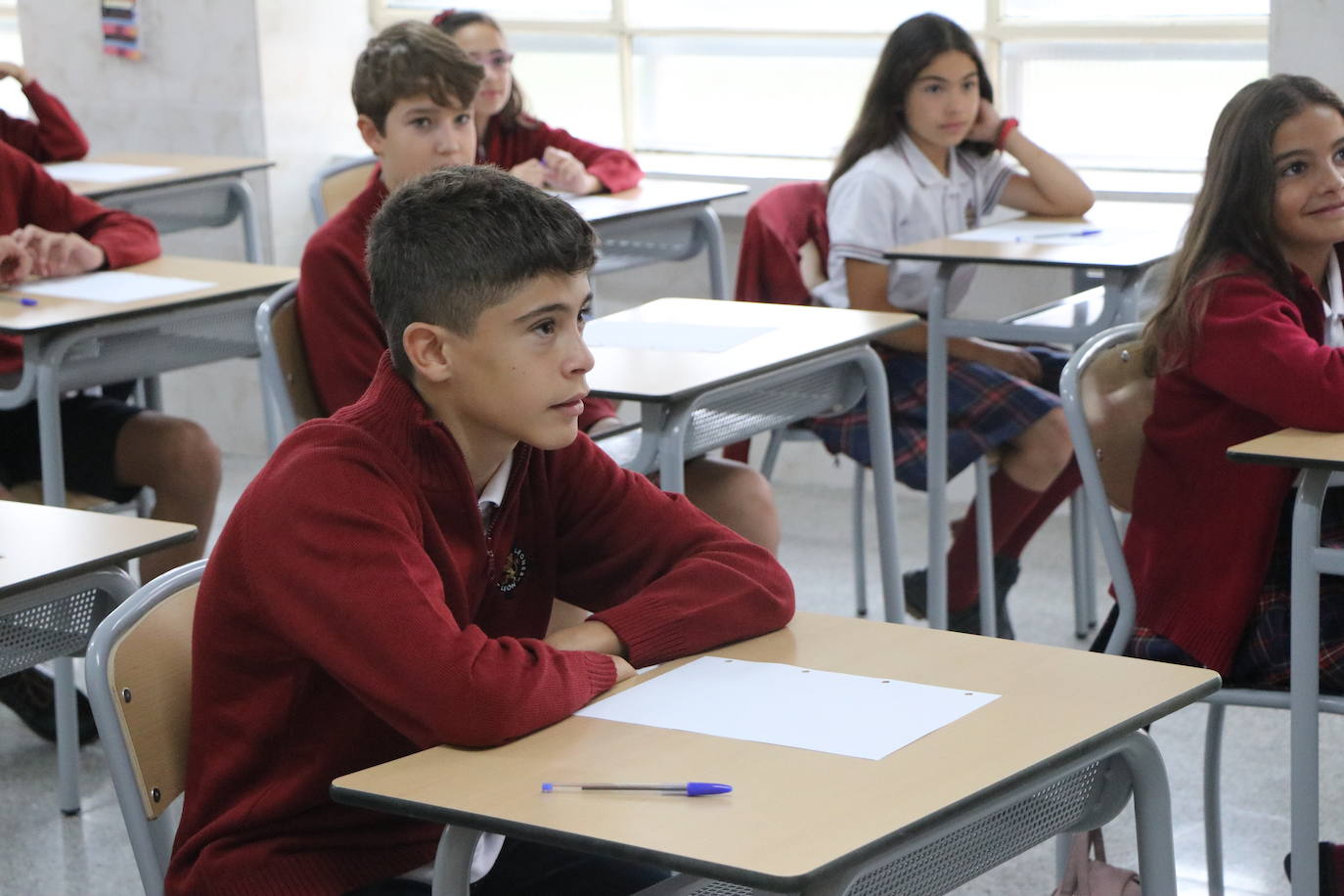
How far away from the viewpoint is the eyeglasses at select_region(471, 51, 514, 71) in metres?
3.98

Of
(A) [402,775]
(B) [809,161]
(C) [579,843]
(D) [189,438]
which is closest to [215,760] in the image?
(A) [402,775]

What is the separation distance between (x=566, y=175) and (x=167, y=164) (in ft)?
4.06

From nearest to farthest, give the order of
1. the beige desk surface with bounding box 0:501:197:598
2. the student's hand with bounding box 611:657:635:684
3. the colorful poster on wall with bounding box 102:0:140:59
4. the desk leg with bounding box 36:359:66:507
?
the student's hand with bounding box 611:657:635:684
the beige desk surface with bounding box 0:501:197:598
the desk leg with bounding box 36:359:66:507
the colorful poster on wall with bounding box 102:0:140:59

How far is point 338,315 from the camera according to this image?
8.84 feet

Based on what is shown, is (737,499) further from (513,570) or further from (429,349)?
(429,349)

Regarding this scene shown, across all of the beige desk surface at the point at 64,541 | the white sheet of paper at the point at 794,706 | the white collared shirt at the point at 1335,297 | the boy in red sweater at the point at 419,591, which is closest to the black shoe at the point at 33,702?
the beige desk surface at the point at 64,541

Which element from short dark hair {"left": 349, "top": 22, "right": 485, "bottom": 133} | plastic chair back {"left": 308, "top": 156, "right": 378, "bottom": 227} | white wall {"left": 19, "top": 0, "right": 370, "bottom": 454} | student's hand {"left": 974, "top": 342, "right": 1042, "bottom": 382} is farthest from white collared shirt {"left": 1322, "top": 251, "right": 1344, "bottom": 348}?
white wall {"left": 19, "top": 0, "right": 370, "bottom": 454}

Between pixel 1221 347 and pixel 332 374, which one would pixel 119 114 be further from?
pixel 1221 347

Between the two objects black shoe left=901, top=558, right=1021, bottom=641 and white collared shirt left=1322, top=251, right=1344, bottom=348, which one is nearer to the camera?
white collared shirt left=1322, top=251, right=1344, bottom=348

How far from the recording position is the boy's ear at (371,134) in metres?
2.97

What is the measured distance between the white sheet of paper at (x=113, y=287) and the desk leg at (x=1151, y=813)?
6.87ft

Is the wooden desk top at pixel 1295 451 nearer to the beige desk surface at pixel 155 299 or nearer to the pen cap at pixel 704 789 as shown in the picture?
the pen cap at pixel 704 789

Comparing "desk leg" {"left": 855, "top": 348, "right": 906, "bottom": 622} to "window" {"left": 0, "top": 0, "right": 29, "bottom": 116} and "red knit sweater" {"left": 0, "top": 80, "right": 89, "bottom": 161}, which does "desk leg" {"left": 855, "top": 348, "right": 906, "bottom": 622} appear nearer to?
"red knit sweater" {"left": 0, "top": 80, "right": 89, "bottom": 161}

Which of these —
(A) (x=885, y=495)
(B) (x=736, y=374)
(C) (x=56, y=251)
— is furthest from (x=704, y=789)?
(C) (x=56, y=251)
